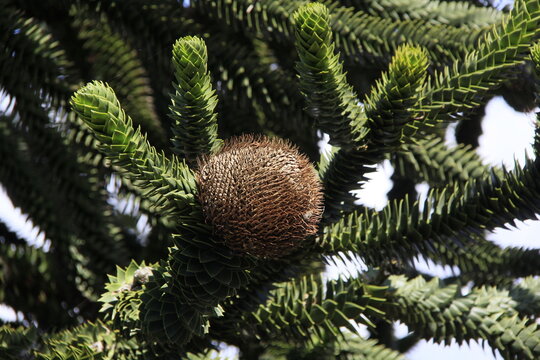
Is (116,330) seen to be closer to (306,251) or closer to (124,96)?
(306,251)

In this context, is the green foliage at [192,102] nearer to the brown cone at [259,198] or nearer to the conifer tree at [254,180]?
the conifer tree at [254,180]

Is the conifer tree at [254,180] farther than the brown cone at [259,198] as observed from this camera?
Yes

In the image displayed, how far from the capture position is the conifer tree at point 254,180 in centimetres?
138

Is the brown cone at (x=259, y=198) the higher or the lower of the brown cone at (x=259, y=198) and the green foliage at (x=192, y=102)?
the lower

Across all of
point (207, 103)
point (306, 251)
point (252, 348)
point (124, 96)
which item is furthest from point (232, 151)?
point (124, 96)

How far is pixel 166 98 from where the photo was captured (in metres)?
2.91

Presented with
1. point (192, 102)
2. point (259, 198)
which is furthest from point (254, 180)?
point (192, 102)

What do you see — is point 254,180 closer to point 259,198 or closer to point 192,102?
point 259,198

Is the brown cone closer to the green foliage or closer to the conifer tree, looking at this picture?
the conifer tree

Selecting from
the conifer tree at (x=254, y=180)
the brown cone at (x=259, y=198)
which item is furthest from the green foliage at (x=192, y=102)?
the brown cone at (x=259, y=198)

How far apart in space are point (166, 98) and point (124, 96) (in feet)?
1.40

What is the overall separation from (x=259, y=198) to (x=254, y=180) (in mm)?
43

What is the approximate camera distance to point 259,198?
125 centimetres

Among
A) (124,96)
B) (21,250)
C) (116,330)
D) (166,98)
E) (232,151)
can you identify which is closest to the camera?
(232,151)
